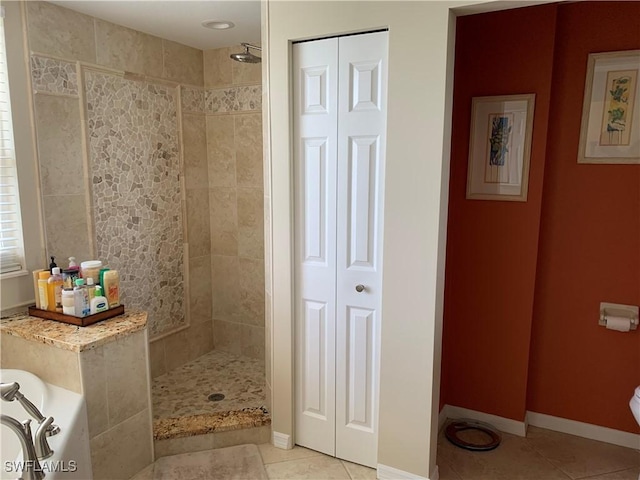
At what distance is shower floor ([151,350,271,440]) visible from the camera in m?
2.52

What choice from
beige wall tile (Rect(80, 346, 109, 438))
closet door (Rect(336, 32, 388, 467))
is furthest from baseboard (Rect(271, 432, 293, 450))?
beige wall tile (Rect(80, 346, 109, 438))

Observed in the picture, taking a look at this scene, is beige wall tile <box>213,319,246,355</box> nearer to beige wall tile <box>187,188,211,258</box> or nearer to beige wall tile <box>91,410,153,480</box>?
beige wall tile <box>187,188,211,258</box>

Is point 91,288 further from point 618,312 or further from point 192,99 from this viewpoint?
point 618,312

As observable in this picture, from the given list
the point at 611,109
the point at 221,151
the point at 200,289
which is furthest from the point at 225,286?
the point at 611,109

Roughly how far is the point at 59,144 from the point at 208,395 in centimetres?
170

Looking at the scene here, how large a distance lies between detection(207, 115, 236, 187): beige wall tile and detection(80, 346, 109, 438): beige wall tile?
5.37 feet

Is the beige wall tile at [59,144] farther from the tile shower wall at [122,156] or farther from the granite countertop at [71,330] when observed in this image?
the granite countertop at [71,330]

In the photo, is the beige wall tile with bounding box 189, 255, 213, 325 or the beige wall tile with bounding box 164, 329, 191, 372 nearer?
Answer: the beige wall tile with bounding box 164, 329, 191, 372

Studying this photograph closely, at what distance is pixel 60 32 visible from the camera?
239 cm

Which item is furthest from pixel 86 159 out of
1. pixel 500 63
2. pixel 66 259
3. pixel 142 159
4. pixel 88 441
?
pixel 500 63

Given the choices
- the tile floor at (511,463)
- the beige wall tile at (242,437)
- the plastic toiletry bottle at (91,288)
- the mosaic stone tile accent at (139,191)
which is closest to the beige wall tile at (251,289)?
the mosaic stone tile accent at (139,191)

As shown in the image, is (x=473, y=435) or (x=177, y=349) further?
(x=177, y=349)

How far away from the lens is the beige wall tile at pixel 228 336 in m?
3.50

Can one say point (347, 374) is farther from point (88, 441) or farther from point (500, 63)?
point (500, 63)
